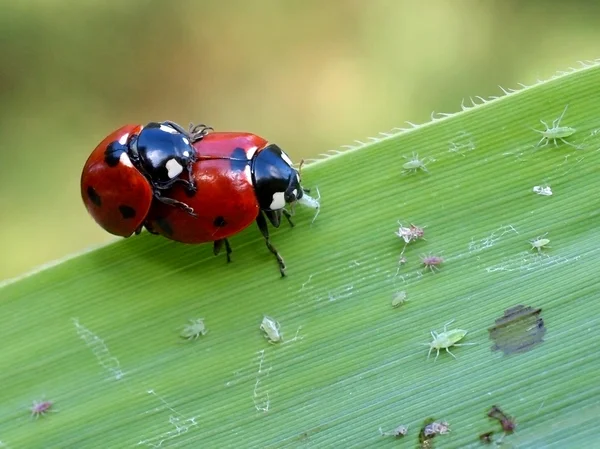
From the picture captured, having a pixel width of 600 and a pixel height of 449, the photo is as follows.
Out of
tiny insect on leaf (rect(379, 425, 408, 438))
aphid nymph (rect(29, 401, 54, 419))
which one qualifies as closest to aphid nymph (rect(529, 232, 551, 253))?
tiny insect on leaf (rect(379, 425, 408, 438))

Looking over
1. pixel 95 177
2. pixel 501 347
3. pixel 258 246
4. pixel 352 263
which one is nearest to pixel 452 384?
pixel 501 347

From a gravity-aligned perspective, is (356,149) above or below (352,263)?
above

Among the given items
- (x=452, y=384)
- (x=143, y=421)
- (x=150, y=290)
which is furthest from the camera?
(x=150, y=290)

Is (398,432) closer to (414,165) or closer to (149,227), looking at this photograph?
(414,165)

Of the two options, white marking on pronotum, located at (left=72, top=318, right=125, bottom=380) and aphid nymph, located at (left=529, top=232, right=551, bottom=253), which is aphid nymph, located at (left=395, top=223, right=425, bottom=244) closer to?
aphid nymph, located at (left=529, top=232, right=551, bottom=253)

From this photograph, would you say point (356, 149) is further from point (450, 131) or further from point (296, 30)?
point (296, 30)
